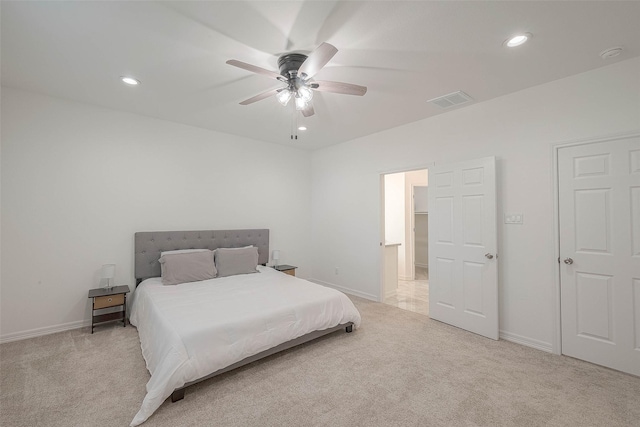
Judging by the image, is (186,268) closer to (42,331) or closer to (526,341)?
(42,331)

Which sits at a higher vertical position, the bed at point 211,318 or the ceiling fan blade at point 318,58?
the ceiling fan blade at point 318,58

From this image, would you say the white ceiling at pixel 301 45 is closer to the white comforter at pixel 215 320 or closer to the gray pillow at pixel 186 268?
the gray pillow at pixel 186 268

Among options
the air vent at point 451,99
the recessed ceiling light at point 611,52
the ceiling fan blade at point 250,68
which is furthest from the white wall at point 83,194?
the recessed ceiling light at point 611,52

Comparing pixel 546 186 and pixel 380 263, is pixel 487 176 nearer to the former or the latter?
pixel 546 186

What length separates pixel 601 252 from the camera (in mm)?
2568

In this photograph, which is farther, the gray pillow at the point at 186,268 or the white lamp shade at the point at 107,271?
the gray pillow at the point at 186,268

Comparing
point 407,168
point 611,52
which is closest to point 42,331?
point 407,168

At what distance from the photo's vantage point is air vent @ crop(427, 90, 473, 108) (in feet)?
10.2

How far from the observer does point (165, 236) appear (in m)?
3.97

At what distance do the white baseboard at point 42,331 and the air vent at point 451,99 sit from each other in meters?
5.17

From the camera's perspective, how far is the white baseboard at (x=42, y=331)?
9.89 feet

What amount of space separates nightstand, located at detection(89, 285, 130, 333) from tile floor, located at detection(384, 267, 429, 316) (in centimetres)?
377

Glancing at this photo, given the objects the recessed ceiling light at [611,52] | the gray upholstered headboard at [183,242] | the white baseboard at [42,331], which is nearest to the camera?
the recessed ceiling light at [611,52]

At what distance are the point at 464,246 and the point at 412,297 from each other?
1.75m
